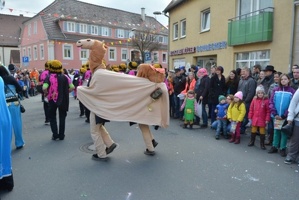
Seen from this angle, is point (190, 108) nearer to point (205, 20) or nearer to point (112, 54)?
point (205, 20)

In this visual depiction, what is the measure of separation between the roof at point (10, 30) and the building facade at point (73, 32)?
9.89 m

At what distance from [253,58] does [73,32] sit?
102 feet

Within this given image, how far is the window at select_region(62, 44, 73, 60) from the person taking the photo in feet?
122

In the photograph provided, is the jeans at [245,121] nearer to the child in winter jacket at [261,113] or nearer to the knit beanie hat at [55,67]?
the child in winter jacket at [261,113]

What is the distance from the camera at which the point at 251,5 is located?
12.0m

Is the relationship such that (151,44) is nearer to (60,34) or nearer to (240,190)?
(60,34)

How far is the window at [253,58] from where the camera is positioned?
11.4 m

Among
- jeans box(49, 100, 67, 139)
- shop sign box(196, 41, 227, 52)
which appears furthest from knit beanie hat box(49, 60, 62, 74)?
shop sign box(196, 41, 227, 52)

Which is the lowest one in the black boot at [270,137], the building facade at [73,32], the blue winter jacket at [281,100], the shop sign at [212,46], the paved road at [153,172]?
the paved road at [153,172]

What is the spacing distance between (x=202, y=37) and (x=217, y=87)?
29.3 ft

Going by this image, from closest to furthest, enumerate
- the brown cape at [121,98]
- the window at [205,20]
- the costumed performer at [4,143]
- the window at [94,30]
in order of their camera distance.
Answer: the costumed performer at [4,143] → the brown cape at [121,98] → the window at [205,20] → the window at [94,30]

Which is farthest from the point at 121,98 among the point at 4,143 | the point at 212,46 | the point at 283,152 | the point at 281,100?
the point at 212,46

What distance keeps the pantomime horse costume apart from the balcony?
754cm

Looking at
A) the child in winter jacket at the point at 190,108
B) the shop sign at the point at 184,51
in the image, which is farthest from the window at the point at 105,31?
the child in winter jacket at the point at 190,108
